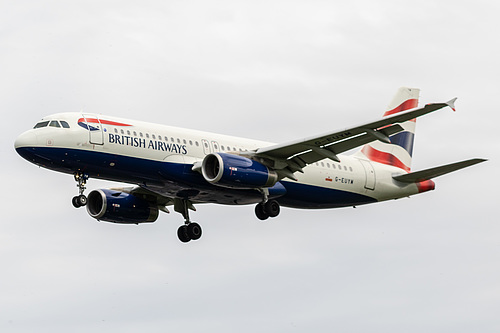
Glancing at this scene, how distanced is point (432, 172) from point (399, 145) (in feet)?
17.3

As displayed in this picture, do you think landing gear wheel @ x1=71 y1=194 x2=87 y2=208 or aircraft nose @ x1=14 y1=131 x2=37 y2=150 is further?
landing gear wheel @ x1=71 y1=194 x2=87 y2=208

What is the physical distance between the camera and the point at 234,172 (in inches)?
1667

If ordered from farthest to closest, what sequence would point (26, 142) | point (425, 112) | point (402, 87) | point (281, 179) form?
1. point (402, 87)
2. point (281, 179)
3. point (26, 142)
4. point (425, 112)

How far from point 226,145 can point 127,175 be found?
203 inches

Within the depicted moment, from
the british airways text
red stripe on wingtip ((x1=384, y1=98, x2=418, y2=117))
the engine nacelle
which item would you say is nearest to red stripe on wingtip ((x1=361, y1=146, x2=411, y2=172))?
red stripe on wingtip ((x1=384, y1=98, x2=418, y2=117))

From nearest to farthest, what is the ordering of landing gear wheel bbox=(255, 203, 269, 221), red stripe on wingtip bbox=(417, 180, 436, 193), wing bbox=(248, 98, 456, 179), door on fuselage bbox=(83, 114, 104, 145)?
wing bbox=(248, 98, 456, 179)
door on fuselage bbox=(83, 114, 104, 145)
landing gear wheel bbox=(255, 203, 269, 221)
red stripe on wingtip bbox=(417, 180, 436, 193)

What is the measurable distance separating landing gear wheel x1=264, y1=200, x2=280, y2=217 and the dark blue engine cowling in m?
6.58

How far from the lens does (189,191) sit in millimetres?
45000

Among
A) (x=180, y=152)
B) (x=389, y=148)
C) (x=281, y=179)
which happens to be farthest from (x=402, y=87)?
(x=180, y=152)

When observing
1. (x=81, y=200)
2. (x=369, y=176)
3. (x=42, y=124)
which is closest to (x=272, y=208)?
(x=369, y=176)

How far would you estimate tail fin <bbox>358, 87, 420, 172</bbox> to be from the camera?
51.5 metres

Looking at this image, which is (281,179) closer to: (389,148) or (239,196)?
(239,196)

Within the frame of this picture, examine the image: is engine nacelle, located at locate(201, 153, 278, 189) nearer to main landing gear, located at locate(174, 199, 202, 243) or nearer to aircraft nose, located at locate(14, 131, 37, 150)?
main landing gear, located at locate(174, 199, 202, 243)

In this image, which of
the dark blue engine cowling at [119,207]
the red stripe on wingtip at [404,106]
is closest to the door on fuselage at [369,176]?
the red stripe on wingtip at [404,106]
